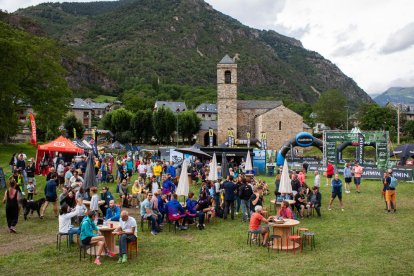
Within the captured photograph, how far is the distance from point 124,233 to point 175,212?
3.09 m

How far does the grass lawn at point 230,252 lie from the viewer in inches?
365

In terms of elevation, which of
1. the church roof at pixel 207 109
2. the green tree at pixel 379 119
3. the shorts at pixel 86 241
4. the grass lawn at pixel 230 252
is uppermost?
the church roof at pixel 207 109

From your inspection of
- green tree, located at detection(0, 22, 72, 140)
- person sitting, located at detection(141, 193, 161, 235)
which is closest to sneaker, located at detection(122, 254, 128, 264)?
person sitting, located at detection(141, 193, 161, 235)

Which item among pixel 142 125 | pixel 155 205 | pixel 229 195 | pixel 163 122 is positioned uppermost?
pixel 163 122

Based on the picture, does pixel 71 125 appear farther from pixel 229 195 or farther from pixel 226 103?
pixel 229 195

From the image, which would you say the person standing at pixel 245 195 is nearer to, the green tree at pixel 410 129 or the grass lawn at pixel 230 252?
the grass lawn at pixel 230 252

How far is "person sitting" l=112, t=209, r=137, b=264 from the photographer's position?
9992 mm

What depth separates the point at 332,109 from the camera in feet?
312

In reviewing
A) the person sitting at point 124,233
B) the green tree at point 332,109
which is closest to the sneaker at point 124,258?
the person sitting at point 124,233

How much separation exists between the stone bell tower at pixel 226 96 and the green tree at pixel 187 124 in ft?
38.9

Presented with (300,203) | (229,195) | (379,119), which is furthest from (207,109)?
(229,195)

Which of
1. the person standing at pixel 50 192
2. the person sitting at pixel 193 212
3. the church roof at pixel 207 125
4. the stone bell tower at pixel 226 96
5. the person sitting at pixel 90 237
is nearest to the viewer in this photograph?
the person sitting at pixel 90 237

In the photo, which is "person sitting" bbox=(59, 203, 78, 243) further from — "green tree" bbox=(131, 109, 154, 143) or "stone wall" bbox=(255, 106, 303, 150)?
"green tree" bbox=(131, 109, 154, 143)

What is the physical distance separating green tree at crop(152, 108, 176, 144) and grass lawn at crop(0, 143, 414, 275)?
57.1m
